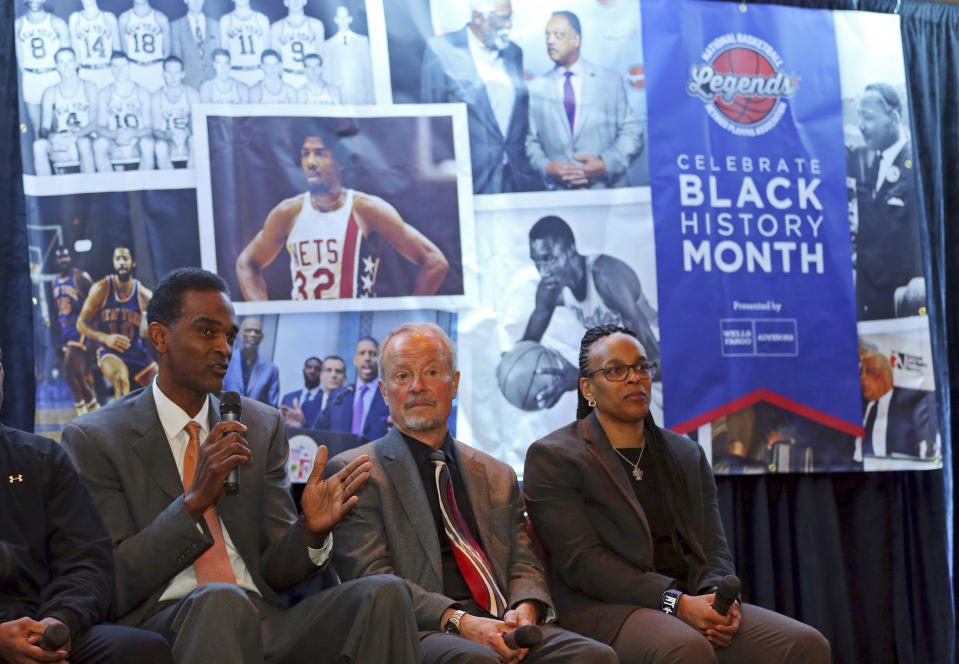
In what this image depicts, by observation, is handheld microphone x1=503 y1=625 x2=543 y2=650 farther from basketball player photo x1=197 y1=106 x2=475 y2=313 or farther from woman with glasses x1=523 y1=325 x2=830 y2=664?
basketball player photo x1=197 y1=106 x2=475 y2=313

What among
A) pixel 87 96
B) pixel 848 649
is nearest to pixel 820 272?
pixel 848 649

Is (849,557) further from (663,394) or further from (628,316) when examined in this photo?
(628,316)

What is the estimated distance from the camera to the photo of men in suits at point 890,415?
4.59 m

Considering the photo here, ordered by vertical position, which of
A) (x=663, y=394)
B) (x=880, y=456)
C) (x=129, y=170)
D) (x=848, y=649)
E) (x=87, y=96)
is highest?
(x=87, y=96)

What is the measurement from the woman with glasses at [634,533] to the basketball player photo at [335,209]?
92cm

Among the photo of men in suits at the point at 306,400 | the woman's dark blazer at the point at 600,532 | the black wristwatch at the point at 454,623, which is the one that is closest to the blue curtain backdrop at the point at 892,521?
the woman's dark blazer at the point at 600,532

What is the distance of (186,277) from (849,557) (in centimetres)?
329

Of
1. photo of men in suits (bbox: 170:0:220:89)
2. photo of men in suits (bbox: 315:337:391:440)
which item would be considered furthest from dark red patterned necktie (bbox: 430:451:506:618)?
photo of men in suits (bbox: 170:0:220:89)

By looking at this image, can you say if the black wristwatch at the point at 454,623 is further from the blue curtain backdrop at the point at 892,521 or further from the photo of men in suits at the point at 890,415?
the photo of men in suits at the point at 890,415

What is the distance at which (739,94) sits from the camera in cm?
461

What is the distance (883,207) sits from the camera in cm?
470

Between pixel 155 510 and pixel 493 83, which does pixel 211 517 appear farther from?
pixel 493 83

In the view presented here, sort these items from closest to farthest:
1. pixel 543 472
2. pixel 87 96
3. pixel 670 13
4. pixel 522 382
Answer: pixel 543 472 < pixel 87 96 < pixel 522 382 < pixel 670 13

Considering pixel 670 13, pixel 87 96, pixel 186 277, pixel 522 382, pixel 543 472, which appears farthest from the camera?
pixel 670 13
